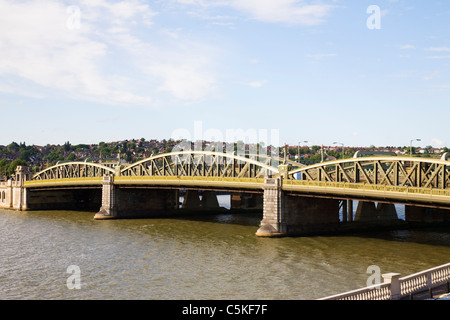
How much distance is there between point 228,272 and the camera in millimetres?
40281

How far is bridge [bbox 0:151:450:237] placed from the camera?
50.6 meters

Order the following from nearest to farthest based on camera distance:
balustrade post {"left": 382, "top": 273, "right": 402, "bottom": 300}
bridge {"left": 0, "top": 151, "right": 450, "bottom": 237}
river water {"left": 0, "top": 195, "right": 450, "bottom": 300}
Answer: balustrade post {"left": 382, "top": 273, "right": 402, "bottom": 300}
river water {"left": 0, "top": 195, "right": 450, "bottom": 300}
bridge {"left": 0, "top": 151, "right": 450, "bottom": 237}

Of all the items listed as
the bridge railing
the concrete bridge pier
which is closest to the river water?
the concrete bridge pier

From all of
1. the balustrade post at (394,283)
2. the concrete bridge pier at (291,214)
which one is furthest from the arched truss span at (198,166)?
the balustrade post at (394,283)

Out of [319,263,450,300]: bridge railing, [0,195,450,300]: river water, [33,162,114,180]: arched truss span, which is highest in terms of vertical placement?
[33,162,114,180]: arched truss span

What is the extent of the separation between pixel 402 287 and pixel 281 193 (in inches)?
1405

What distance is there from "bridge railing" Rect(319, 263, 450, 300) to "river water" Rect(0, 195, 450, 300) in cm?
943

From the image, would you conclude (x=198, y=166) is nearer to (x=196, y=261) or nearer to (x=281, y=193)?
(x=281, y=193)

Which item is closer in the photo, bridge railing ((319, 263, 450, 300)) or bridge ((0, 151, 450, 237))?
bridge railing ((319, 263, 450, 300))

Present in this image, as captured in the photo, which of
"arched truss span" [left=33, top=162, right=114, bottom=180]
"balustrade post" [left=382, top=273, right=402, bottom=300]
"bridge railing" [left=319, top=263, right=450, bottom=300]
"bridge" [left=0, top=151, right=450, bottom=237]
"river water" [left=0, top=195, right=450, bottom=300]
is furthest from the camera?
"arched truss span" [left=33, top=162, right=114, bottom=180]

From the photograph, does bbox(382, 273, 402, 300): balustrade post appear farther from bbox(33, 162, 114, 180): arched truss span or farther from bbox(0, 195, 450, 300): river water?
bbox(33, 162, 114, 180): arched truss span

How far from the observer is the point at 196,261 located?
148ft
